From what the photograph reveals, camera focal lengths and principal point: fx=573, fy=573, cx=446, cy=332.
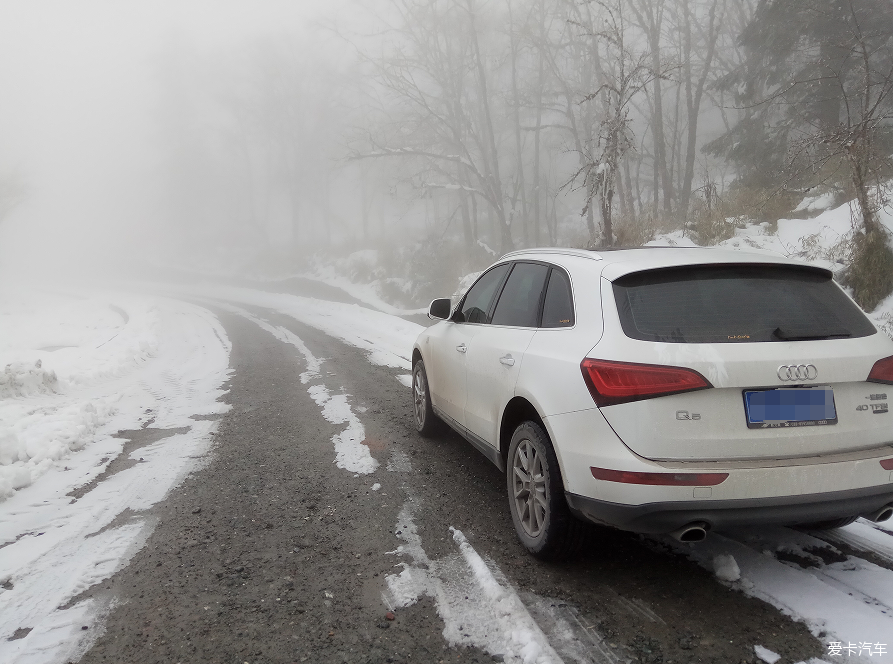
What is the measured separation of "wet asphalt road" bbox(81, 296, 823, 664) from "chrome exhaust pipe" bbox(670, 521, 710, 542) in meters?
0.37

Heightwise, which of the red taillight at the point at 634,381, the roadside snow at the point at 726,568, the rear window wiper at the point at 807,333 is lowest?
the roadside snow at the point at 726,568

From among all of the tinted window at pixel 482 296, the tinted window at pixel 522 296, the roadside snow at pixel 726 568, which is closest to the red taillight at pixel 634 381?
the tinted window at pixel 522 296

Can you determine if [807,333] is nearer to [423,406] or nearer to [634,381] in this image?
[634,381]

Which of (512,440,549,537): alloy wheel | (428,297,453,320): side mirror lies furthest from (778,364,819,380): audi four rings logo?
(428,297,453,320): side mirror

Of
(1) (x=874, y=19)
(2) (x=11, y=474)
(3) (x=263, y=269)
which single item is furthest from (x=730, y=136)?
(3) (x=263, y=269)

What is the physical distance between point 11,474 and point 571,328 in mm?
4440

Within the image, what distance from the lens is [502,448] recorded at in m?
3.64

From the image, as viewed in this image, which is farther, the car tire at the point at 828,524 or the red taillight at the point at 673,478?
the car tire at the point at 828,524

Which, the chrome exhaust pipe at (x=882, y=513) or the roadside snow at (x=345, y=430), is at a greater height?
the chrome exhaust pipe at (x=882, y=513)

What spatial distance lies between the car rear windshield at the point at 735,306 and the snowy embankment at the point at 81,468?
296 centimetres

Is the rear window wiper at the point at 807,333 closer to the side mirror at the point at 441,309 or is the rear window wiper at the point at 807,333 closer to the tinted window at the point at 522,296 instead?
the tinted window at the point at 522,296

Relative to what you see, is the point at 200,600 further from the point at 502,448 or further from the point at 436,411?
the point at 436,411

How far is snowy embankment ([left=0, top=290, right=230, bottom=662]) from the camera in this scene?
2.80 meters

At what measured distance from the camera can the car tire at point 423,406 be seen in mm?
5438
